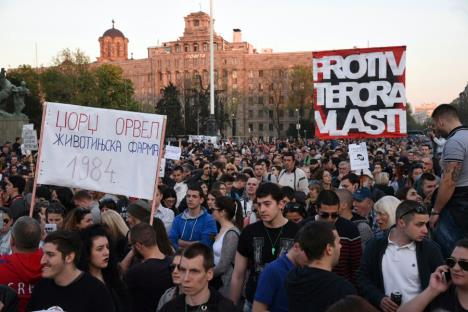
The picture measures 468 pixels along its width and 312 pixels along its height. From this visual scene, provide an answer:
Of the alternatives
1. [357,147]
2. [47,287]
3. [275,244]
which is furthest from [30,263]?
[357,147]

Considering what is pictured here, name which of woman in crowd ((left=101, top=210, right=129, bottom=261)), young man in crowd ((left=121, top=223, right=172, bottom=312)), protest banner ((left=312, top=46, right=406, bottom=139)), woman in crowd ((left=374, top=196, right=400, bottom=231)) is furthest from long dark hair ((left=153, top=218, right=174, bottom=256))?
protest banner ((left=312, top=46, right=406, bottom=139))

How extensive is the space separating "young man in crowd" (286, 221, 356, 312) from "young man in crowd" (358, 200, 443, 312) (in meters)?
0.81

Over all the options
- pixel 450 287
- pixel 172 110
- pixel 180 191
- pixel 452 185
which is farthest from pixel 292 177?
pixel 172 110

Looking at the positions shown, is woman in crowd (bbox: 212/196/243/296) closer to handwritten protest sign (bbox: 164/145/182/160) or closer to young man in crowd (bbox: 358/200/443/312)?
young man in crowd (bbox: 358/200/443/312)

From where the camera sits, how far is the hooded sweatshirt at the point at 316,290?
3445 mm

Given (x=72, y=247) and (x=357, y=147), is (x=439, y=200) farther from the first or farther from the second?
(x=357, y=147)

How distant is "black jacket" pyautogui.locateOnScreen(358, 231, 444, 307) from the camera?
4.23 m

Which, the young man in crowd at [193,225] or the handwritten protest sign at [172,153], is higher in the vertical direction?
the handwritten protest sign at [172,153]

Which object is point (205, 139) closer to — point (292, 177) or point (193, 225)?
point (292, 177)

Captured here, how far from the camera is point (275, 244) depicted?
15.7 ft

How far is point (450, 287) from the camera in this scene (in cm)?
361

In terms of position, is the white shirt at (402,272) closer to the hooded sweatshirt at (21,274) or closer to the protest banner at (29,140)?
the hooded sweatshirt at (21,274)

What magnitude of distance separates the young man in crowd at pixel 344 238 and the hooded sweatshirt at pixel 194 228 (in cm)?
174

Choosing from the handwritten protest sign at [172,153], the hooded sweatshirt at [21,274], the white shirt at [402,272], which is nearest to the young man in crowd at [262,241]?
the white shirt at [402,272]
